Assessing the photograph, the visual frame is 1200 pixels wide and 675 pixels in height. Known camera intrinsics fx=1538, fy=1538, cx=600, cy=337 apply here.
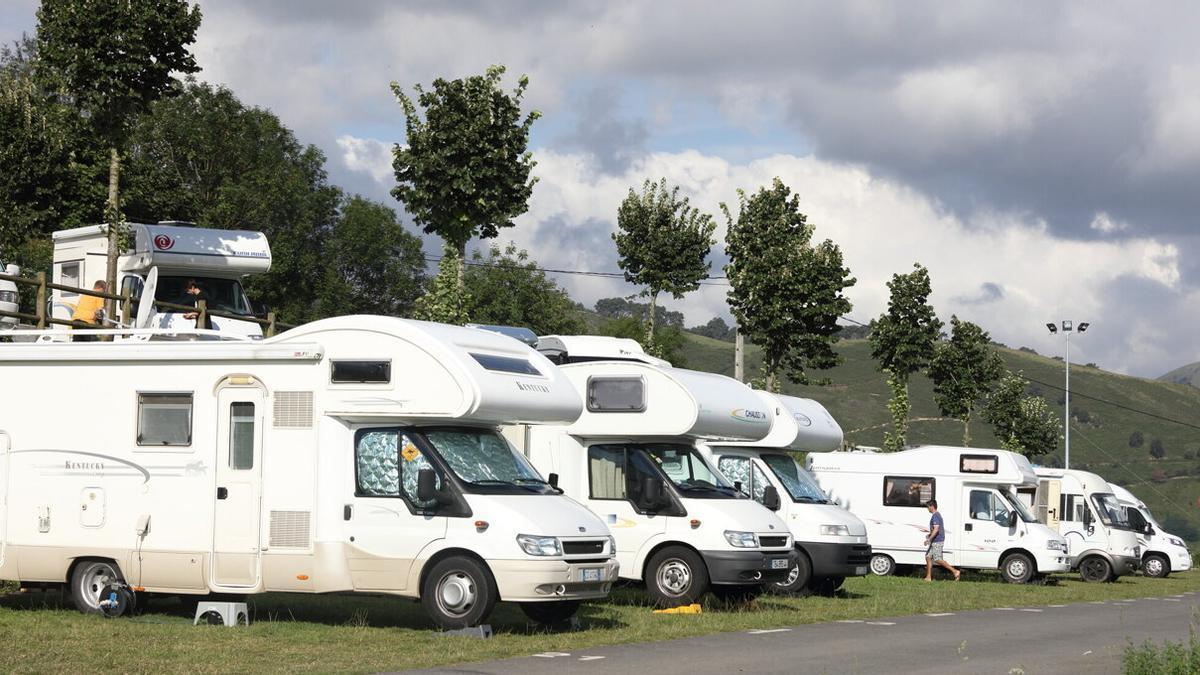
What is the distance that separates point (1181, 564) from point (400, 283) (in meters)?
35.2

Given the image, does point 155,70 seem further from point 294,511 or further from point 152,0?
point 294,511

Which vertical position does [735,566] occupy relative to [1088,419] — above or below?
below

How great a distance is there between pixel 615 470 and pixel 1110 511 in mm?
19975

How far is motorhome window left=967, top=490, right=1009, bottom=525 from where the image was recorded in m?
29.9

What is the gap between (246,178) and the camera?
57562 millimetres

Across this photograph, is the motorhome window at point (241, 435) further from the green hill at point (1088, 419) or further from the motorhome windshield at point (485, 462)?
the green hill at point (1088, 419)

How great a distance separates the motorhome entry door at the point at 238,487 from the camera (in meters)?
15.3

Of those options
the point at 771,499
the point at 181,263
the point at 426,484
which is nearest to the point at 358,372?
the point at 426,484

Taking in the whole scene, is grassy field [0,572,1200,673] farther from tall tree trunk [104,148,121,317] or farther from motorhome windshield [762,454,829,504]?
tall tree trunk [104,148,121,317]

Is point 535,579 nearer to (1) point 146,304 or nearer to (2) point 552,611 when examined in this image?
(2) point 552,611

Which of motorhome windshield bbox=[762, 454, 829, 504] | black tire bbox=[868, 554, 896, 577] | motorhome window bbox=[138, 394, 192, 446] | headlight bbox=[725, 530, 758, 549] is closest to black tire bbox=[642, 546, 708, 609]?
headlight bbox=[725, 530, 758, 549]

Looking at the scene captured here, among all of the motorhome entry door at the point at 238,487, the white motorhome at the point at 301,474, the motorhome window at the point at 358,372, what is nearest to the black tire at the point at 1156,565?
the white motorhome at the point at 301,474

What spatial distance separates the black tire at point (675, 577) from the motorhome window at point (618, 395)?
5.87ft

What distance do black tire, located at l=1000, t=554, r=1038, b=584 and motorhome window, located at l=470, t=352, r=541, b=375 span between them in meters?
16.4
